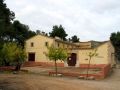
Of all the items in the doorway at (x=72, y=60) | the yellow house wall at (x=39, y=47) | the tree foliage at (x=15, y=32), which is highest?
the tree foliage at (x=15, y=32)

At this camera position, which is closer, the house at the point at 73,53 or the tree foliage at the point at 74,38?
the house at the point at 73,53

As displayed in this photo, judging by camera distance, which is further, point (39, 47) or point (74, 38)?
point (74, 38)

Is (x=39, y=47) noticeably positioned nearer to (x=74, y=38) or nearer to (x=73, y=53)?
(x=73, y=53)

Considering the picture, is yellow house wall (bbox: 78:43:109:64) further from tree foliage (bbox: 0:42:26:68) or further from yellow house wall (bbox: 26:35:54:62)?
tree foliage (bbox: 0:42:26:68)

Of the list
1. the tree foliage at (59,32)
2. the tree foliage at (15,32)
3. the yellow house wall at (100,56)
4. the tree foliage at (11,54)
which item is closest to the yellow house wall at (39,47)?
the tree foliage at (15,32)

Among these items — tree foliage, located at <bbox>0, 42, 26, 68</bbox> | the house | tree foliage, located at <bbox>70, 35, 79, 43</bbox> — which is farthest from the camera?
tree foliage, located at <bbox>70, 35, 79, 43</bbox>

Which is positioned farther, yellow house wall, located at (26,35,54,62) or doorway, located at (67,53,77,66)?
yellow house wall, located at (26,35,54,62)

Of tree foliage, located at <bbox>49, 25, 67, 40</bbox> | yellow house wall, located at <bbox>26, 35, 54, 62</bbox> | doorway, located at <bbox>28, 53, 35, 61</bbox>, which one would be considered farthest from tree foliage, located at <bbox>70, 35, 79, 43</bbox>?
doorway, located at <bbox>28, 53, 35, 61</bbox>

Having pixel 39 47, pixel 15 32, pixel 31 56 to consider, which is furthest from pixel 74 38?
pixel 39 47

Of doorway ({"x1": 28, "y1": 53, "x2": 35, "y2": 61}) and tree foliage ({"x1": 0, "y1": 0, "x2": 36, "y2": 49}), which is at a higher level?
tree foliage ({"x1": 0, "y1": 0, "x2": 36, "y2": 49})

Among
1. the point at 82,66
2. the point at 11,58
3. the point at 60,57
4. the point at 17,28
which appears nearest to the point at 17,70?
the point at 11,58

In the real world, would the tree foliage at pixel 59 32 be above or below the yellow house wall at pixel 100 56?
above

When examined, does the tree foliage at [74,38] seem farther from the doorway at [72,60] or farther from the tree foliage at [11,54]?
the tree foliage at [11,54]

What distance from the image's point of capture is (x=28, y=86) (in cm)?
2595
